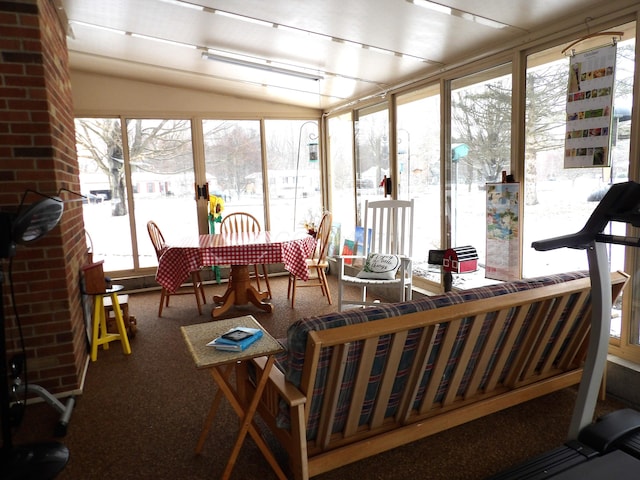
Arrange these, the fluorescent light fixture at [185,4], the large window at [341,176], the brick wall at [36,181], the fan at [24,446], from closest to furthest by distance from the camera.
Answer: the fan at [24,446] → the brick wall at [36,181] → the fluorescent light fixture at [185,4] → the large window at [341,176]

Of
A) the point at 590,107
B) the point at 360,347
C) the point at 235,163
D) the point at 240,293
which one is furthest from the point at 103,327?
the point at 590,107

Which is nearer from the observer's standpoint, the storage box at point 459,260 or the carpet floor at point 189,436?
the carpet floor at point 189,436

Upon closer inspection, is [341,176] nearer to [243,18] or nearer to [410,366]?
[243,18]

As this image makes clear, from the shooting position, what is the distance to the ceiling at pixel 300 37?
275 centimetres

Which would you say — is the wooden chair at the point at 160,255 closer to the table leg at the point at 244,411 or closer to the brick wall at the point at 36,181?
the brick wall at the point at 36,181

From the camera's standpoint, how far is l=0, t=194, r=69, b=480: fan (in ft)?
5.77

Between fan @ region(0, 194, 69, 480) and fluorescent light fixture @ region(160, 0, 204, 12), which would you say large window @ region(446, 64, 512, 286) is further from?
fan @ region(0, 194, 69, 480)

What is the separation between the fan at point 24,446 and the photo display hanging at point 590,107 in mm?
2849

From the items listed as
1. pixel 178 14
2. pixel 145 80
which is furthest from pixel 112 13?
pixel 145 80

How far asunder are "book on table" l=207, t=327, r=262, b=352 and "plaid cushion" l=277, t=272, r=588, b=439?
157 millimetres

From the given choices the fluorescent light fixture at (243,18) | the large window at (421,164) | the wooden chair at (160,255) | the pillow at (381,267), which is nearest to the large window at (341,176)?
the large window at (421,164)

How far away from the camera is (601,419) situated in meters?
1.93

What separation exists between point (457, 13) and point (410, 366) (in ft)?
7.02

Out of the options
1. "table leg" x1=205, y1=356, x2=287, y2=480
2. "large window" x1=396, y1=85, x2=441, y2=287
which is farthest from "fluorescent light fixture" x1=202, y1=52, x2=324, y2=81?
"table leg" x1=205, y1=356, x2=287, y2=480
